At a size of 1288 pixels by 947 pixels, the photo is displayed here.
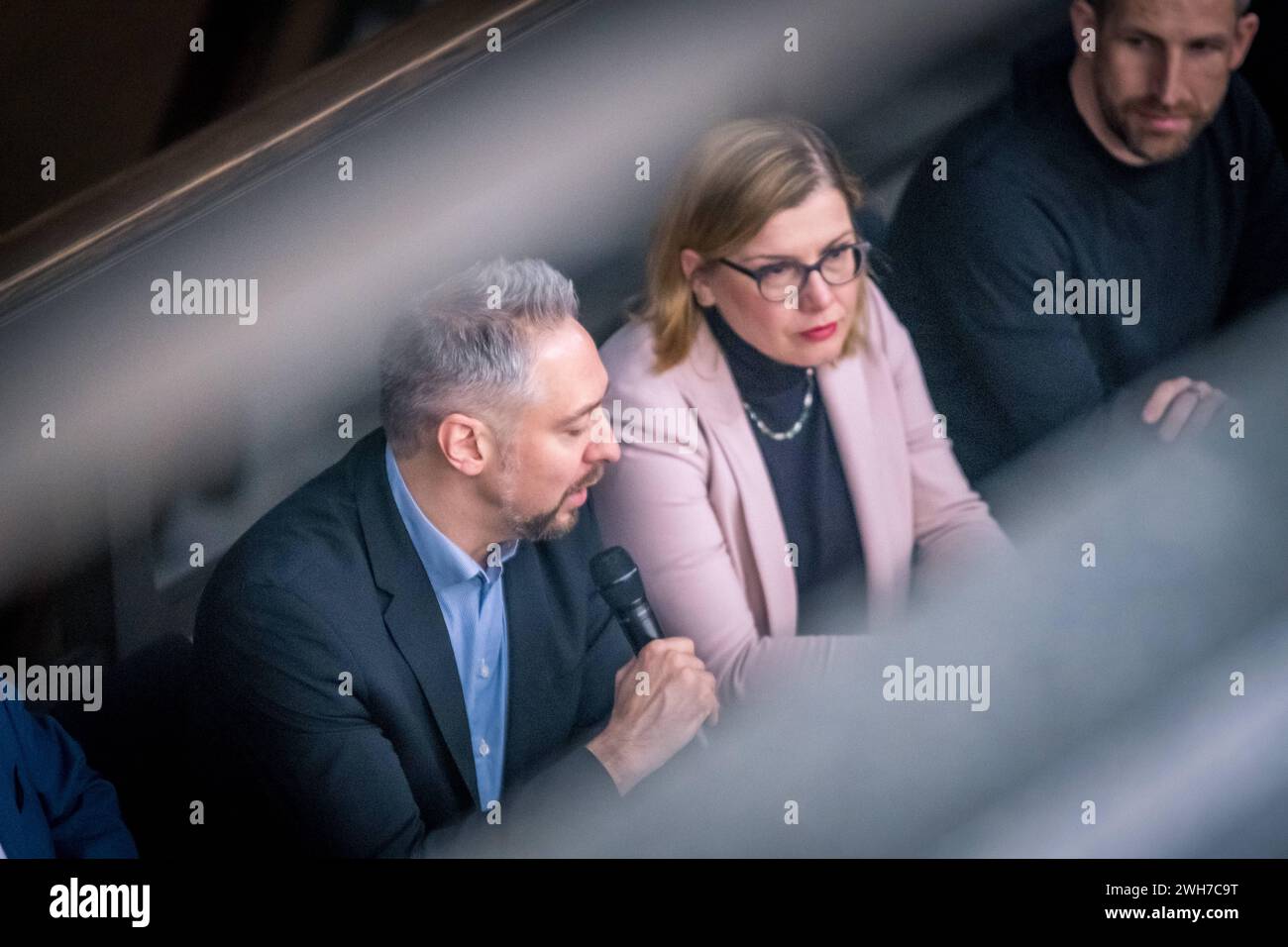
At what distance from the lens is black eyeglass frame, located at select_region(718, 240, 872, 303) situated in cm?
193

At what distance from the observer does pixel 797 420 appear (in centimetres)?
196

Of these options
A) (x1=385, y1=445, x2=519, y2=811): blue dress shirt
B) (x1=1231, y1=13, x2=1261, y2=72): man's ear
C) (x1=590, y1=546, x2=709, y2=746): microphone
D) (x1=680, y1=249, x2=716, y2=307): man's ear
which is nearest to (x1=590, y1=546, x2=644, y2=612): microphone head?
(x1=590, y1=546, x2=709, y2=746): microphone

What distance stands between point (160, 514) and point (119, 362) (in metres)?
0.20

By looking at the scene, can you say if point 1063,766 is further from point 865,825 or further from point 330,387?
point 330,387

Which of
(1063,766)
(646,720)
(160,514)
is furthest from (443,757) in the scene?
(1063,766)

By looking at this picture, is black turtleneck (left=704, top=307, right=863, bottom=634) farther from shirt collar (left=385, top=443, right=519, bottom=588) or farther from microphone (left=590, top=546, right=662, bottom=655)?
shirt collar (left=385, top=443, right=519, bottom=588)

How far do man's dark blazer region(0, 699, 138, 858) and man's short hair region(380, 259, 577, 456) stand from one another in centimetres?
60

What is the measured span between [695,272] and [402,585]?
574mm

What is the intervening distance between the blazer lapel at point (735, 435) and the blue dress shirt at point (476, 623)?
1.04 ft

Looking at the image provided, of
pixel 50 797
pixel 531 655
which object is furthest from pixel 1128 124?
pixel 50 797

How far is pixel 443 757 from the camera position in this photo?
192cm

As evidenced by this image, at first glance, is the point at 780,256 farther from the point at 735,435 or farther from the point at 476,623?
the point at 476,623

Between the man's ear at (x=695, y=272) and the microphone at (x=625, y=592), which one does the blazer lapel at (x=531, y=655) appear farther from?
the man's ear at (x=695, y=272)

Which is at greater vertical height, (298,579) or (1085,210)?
(1085,210)
